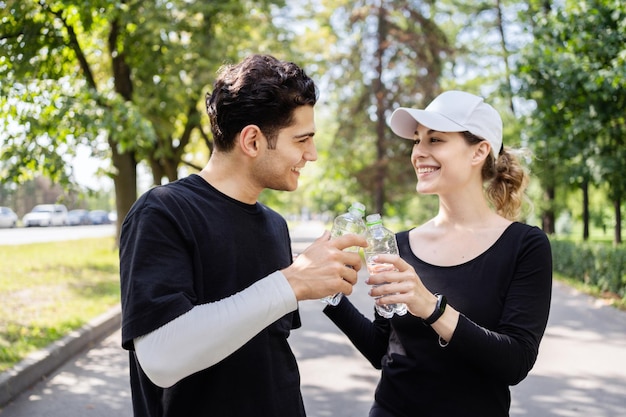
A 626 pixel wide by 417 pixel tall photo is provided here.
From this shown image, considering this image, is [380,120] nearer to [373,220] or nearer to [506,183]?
[506,183]

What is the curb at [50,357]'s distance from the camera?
5652 millimetres

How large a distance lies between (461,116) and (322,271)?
3.59 ft

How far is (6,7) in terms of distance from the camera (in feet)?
29.8

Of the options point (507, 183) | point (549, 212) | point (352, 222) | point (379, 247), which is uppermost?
point (507, 183)

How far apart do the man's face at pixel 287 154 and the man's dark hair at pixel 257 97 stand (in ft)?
0.08

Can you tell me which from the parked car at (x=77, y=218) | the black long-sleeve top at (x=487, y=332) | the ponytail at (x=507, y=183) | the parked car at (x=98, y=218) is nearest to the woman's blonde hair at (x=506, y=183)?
the ponytail at (x=507, y=183)

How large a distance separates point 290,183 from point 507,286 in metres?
0.91

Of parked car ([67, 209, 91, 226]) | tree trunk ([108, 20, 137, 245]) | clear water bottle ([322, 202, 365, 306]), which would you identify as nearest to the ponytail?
clear water bottle ([322, 202, 365, 306])

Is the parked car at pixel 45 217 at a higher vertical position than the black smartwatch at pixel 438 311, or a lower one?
lower

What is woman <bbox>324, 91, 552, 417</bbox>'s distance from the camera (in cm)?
207

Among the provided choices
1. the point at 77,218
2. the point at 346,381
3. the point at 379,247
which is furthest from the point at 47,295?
the point at 77,218

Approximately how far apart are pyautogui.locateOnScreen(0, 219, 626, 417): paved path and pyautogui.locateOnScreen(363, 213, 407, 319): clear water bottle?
3117 mm

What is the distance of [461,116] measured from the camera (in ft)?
8.17

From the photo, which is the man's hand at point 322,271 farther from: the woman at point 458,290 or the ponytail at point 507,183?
the ponytail at point 507,183
